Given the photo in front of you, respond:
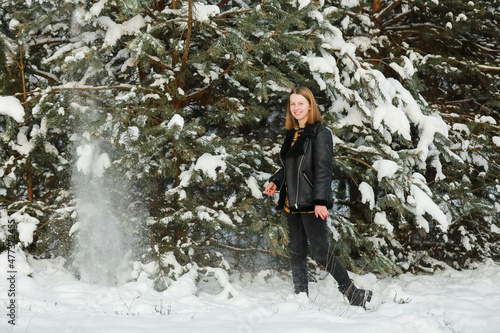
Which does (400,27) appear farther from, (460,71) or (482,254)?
(482,254)

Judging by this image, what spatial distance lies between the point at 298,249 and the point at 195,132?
1560mm

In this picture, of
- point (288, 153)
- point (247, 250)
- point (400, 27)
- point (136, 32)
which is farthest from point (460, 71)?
point (136, 32)

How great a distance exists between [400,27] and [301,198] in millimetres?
4459

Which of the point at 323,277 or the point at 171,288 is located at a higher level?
the point at 171,288

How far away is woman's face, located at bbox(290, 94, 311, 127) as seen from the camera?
11.9 feet

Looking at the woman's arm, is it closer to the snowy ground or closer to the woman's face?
the woman's face

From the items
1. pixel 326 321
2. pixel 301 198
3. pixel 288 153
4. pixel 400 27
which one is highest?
pixel 400 27

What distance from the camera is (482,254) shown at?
6.28m

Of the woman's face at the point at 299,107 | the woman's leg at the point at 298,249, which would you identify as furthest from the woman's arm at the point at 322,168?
the woman's leg at the point at 298,249

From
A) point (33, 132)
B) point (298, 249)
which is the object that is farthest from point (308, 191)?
point (33, 132)

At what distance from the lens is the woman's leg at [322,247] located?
11.4ft

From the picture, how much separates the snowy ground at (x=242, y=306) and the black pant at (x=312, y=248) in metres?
0.26

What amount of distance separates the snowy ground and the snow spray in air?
0.27 metres

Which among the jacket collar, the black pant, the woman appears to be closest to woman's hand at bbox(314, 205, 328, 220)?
the woman
